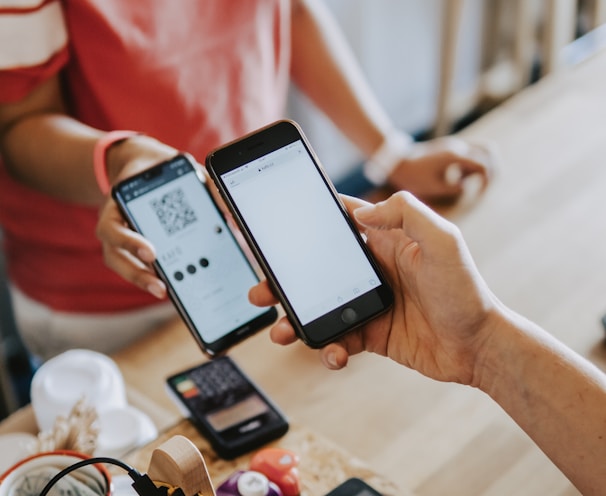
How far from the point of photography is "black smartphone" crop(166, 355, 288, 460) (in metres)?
0.70

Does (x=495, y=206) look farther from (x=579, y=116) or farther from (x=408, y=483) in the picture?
(x=408, y=483)

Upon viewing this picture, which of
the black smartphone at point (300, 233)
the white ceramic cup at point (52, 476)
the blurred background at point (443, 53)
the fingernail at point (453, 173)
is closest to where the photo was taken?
the white ceramic cup at point (52, 476)

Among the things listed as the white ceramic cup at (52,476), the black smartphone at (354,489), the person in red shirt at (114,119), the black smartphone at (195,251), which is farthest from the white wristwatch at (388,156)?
the white ceramic cup at (52,476)

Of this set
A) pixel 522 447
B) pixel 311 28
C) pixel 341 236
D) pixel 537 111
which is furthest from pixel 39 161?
pixel 537 111

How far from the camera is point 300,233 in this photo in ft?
2.19

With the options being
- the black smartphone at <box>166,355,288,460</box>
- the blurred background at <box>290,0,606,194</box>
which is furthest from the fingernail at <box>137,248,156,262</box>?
the blurred background at <box>290,0,606,194</box>

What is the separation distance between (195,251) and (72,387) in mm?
183

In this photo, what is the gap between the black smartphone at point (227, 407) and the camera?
27.5 inches

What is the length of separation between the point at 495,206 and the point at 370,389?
0.41m

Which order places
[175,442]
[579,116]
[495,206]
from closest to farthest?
[175,442] < [495,206] < [579,116]

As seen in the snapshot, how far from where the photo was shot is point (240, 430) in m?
0.70

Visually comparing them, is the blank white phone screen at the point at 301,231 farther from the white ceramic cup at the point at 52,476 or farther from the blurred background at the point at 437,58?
the blurred background at the point at 437,58

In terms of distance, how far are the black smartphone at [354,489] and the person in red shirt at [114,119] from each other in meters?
0.24

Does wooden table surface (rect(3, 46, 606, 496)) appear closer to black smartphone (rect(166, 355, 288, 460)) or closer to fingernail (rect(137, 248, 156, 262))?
black smartphone (rect(166, 355, 288, 460))
